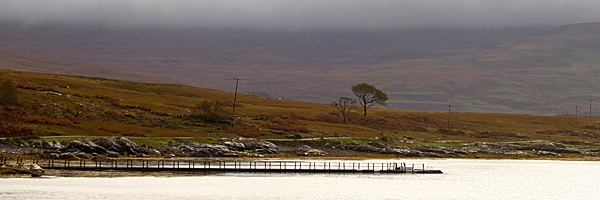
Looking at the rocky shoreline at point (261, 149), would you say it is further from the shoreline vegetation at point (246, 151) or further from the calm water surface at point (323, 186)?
the calm water surface at point (323, 186)

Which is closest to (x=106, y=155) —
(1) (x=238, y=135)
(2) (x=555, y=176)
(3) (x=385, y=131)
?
(1) (x=238, y=135)

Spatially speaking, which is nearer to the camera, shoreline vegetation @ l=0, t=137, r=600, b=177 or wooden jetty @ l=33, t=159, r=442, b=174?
wooden jetty @ l=33, t=159, r=442, b=174

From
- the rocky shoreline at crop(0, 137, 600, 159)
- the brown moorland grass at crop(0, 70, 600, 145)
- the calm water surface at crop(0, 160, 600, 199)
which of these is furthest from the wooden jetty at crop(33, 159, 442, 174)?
the brown moorland grass at crop(0, 70, 600, 145)

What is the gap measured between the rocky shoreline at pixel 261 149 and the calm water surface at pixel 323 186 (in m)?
28.2

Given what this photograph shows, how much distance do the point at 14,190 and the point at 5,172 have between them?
44.4 ft

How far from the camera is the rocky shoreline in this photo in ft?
404

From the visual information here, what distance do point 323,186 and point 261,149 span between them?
4836 centimetres

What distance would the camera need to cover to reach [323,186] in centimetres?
9900

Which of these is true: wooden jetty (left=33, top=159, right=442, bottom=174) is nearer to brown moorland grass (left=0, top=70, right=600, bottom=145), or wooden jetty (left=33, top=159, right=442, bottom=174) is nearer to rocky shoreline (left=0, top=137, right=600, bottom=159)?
rocky shoreline (left=0, top=137, right=600, bottom=159)

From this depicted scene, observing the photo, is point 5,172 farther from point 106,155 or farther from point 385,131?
point 385,131

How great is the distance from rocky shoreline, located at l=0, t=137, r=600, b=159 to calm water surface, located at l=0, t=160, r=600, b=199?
92.7 feet

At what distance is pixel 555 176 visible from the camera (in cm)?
12288

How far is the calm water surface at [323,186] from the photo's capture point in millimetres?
85375

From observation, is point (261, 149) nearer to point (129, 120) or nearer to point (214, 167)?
point (214, 167)
